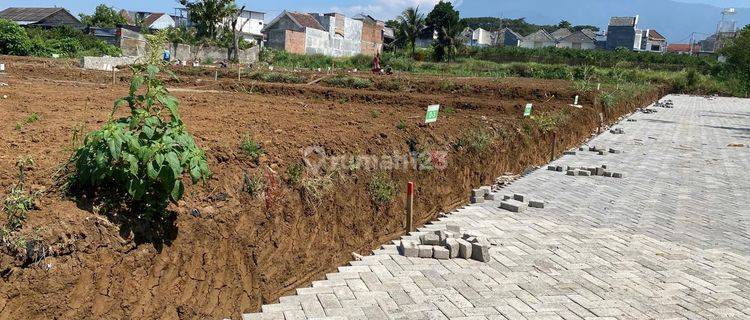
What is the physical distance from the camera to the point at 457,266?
18.3ft

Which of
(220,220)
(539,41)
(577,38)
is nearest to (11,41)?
(220,220)

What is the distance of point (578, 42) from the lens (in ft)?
317

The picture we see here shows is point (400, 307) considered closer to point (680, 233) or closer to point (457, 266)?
point (457, 266)

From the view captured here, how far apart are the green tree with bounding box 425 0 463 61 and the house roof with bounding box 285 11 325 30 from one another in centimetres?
1327

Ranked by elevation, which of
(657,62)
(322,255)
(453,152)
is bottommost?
(322,255)

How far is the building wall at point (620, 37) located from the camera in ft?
313

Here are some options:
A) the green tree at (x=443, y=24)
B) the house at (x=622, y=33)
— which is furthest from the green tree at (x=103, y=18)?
the house at (x=622, y=33)

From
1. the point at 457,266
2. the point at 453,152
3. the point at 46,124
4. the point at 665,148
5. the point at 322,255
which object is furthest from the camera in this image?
the point at 665,148

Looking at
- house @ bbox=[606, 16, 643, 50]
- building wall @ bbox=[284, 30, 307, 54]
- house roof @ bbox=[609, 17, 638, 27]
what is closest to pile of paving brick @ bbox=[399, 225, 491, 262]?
building wall @ bbox=[284, 30, 307, 54]

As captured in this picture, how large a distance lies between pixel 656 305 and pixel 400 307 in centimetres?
230

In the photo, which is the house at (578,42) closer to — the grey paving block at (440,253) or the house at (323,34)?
the house at (323,34)

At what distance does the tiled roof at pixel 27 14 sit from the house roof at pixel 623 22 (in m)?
85.7

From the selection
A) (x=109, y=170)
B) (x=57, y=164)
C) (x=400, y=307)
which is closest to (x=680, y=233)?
(x=400, y=307)

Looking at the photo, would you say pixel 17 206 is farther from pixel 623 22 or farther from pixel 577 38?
pixel 623 22
